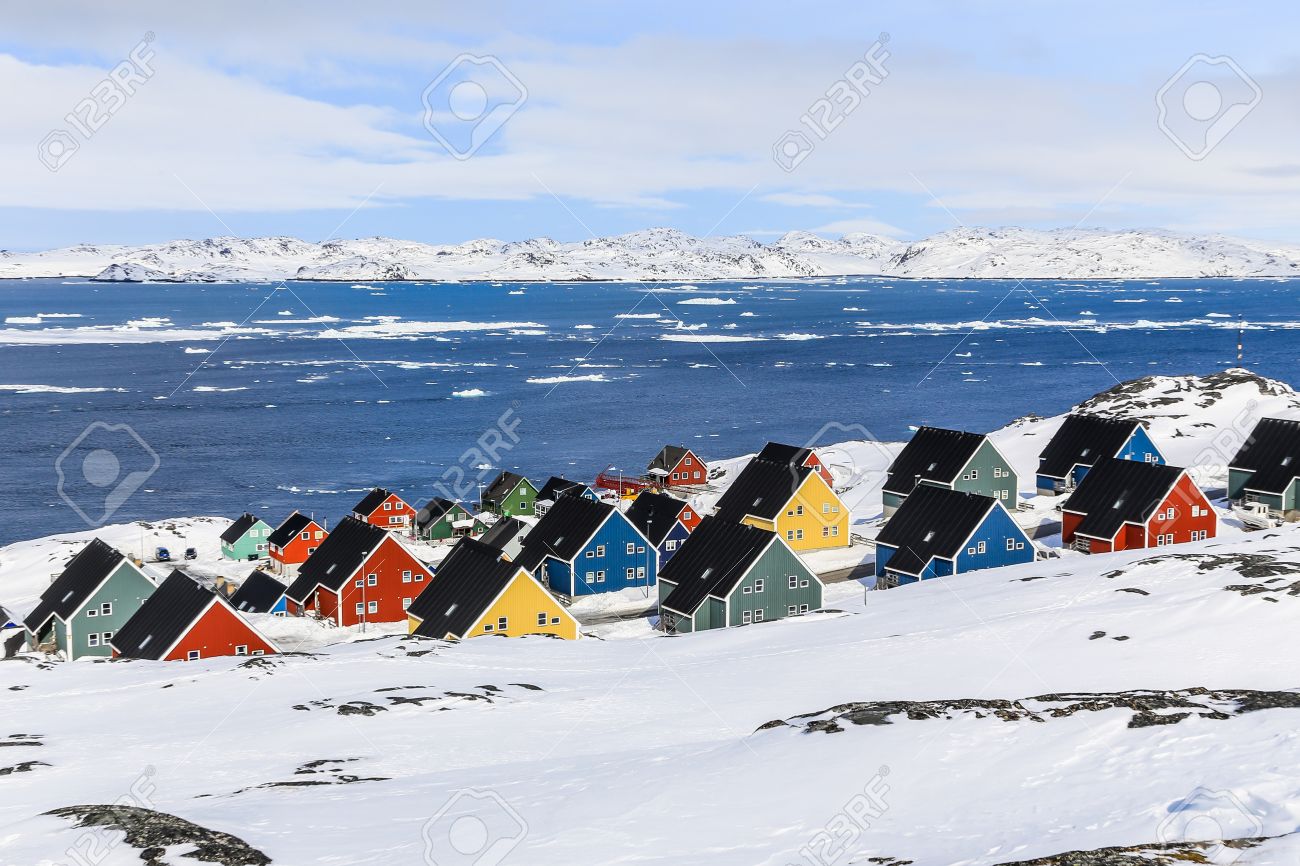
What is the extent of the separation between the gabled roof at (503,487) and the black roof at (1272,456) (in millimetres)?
44277

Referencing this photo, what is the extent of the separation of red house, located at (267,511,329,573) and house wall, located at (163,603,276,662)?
22891 millimetres

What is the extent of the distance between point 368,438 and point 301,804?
308 ft

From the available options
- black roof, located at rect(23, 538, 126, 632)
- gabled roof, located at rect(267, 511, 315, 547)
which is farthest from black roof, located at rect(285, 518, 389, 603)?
gabled roof, located at rect(267, 511, 315, 547)

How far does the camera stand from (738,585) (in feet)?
145

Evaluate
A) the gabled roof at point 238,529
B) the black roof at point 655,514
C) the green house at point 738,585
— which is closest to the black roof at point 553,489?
the black roof at point 655,514

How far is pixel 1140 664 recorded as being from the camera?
3020cm

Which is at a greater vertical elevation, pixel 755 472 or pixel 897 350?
pixel 897 350

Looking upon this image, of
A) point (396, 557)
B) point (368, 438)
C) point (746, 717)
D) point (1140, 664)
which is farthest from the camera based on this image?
point (368, 438)

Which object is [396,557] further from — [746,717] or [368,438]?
[368,438]

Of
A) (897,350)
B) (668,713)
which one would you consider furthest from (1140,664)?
(897,350)

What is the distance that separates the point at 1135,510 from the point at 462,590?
30.3m

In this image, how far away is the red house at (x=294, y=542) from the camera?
214 ft

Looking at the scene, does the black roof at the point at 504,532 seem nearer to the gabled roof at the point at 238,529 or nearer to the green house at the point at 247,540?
the green house at the point at 247,540

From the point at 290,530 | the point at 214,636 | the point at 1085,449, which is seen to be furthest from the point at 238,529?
the point at 1085,449
